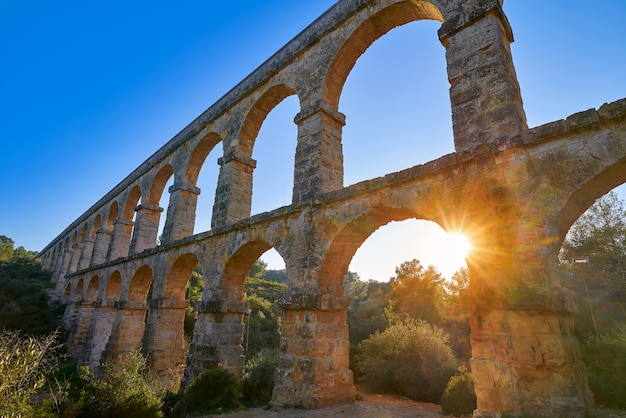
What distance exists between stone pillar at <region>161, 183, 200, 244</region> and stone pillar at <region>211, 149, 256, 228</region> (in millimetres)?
2120

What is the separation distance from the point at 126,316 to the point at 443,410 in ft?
29.8

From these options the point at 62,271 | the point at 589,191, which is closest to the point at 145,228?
the point at 589,191

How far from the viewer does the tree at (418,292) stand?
527 inches

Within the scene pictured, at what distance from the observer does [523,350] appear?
10.5 feet

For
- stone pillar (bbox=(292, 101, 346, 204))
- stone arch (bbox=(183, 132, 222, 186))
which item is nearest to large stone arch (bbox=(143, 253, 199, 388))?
stone arch (bbox=(183, 132, 222, 186))

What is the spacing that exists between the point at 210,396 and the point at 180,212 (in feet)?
19.0

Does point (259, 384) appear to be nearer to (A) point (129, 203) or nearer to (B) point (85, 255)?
(A) point (129, 203)

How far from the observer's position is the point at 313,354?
16.4ft

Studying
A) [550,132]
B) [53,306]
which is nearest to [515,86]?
[550,132]

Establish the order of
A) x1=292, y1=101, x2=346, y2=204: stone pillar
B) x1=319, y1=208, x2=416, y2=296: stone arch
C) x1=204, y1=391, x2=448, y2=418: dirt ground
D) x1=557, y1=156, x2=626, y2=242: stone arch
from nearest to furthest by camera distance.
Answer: x1=557, y1=156, x2=626, y2=242: stone arch < x1=204, y1=391, x2=448, y2=418: dirt ground < x1=319, y1=208, x2=416, y2=296: stone arch < x1=292, y1=101, x2=346, y2=204: stone pillar

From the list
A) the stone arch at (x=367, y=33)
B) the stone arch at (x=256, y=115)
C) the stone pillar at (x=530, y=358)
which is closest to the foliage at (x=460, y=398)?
the stone pillar at (x=530, y=358)

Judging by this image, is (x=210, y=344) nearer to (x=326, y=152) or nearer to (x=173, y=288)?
(x=173, y=288)

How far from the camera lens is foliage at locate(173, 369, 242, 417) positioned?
5.59 meters

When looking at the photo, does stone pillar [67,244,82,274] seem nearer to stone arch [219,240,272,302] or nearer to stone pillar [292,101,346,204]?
stone arch [219,240,272,302]
